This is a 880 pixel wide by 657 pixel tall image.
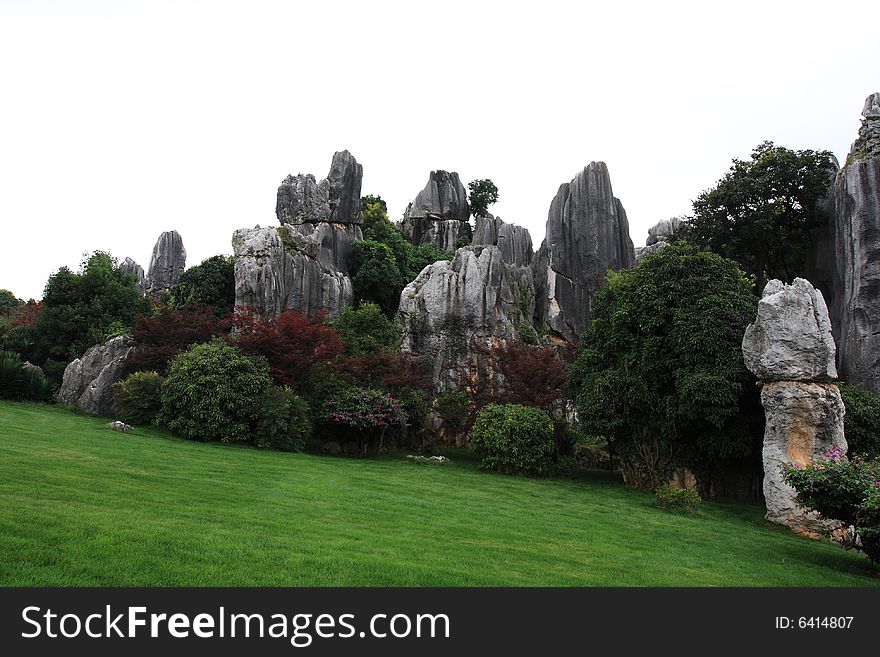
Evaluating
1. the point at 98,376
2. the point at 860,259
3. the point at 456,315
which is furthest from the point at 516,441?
the point at 860,259

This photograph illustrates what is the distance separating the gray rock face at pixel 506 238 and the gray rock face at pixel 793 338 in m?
33.8

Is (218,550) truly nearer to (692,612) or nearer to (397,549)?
(397,549)

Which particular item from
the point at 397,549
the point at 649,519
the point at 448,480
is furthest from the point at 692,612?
the point at 448,480

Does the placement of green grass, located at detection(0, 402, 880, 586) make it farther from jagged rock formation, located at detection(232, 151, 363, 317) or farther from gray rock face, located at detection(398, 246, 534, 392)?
jagged rock formation, located at detection(232, 151, 363, 317)

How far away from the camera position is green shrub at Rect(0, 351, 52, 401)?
20.5 meters

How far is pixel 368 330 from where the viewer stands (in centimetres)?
2669

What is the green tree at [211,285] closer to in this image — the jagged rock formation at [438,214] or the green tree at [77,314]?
the green tree at [77,314]

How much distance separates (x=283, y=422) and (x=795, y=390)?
1333cm

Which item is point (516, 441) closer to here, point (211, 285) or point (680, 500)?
point (680, 500)

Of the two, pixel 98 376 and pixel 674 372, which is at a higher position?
pixel 674 372

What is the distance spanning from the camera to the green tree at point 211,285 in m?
37.8

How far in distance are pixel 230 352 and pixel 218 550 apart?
13.0 meters

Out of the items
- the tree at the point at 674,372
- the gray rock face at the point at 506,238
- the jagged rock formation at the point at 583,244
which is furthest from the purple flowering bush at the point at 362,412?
the gray rock face at the point at 506,238

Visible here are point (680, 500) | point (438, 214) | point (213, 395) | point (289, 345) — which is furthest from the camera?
point (438, 214)
